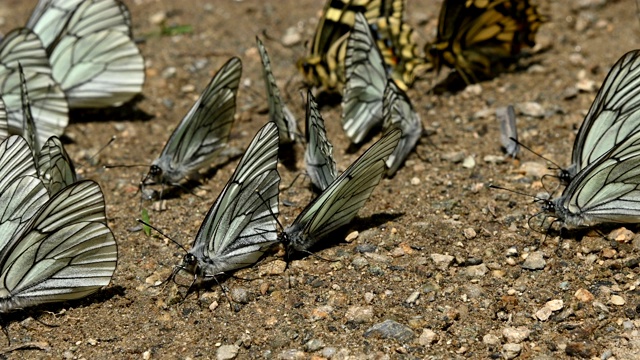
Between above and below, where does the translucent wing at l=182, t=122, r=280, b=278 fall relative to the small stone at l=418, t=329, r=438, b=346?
above

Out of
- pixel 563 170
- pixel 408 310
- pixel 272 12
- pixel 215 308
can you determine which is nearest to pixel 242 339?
pixel 215 308

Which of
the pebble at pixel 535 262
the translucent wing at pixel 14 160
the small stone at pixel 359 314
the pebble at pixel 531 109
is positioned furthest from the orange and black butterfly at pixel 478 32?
the translucent wing at pixel 14 160

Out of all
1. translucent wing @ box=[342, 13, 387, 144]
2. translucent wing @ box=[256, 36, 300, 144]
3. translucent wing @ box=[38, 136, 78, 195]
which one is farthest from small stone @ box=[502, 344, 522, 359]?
translucent wing @ box=[38, 136, 78, 195]

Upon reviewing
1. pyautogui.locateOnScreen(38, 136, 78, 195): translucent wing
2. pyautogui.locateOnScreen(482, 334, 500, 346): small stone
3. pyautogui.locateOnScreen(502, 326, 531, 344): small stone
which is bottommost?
pyautogui.locateOnScreen(482, 334, 500, 346): small stone

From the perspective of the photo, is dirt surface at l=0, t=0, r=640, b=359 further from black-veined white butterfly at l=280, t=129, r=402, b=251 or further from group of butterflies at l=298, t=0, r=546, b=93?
group of butterflies at l=298, t=0, r=546, b=93

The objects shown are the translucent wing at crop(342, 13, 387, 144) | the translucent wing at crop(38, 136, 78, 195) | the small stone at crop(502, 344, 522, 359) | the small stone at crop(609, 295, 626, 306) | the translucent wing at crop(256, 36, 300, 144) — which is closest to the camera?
the small stone at crop(502, 344, 522, 359)

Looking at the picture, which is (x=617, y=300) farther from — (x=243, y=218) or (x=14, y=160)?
(x=14, y=160)
